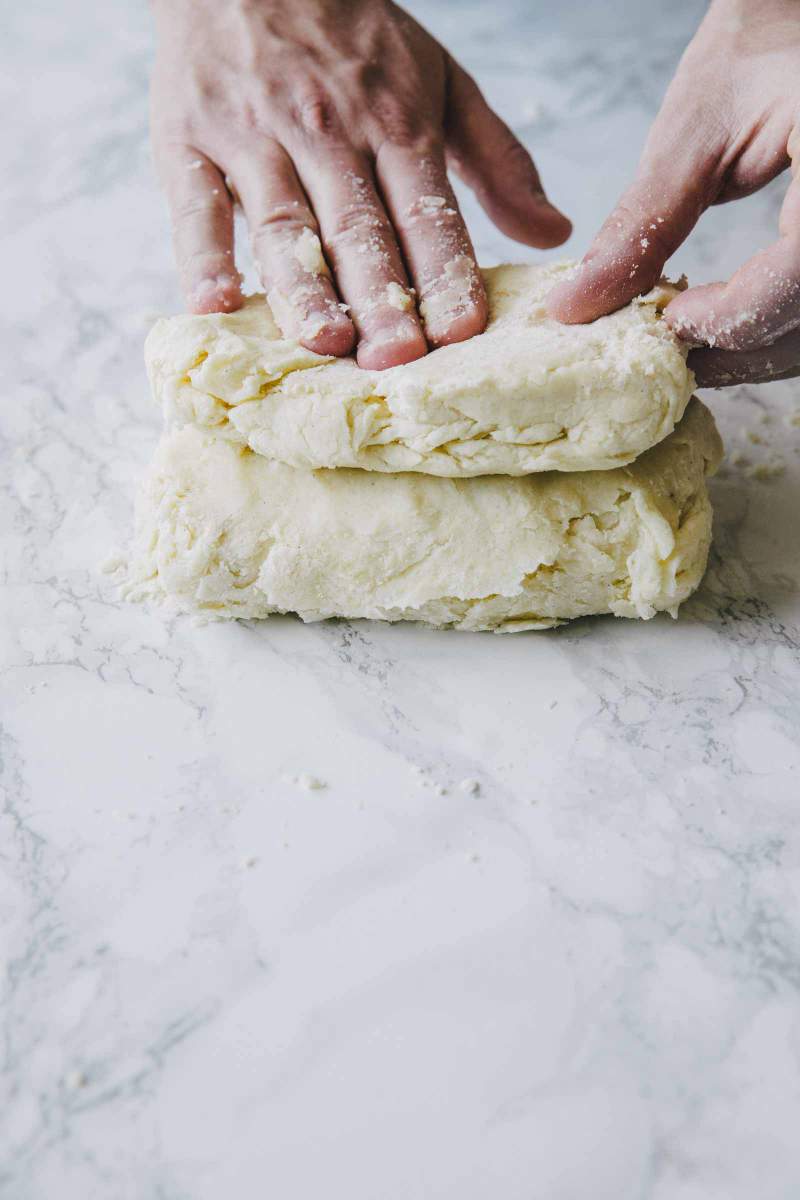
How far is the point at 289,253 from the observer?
169 cm

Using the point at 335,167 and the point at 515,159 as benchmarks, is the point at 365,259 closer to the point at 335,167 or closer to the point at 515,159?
the point at 335,167

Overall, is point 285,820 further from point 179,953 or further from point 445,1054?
point 445,1054

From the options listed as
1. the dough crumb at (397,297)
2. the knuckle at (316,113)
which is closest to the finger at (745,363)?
the dough crumb at (397,297)

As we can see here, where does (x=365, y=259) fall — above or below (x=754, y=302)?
above

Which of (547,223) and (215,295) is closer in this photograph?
(215,295)

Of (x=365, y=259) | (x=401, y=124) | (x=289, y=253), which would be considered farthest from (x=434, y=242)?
(x=401, y=124)

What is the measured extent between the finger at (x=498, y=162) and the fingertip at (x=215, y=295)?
0.65 metres

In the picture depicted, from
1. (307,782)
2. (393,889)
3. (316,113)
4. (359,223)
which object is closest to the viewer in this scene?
(393,889)

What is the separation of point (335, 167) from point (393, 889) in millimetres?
1145

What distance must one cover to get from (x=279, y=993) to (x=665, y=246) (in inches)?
44.3

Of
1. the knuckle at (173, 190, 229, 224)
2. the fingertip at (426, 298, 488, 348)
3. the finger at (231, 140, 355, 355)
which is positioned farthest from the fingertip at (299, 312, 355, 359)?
the knuckle at (173, 190, 229, 224)

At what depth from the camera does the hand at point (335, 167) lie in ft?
5.36

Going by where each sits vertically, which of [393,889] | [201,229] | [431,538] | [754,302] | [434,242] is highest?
[201,229]

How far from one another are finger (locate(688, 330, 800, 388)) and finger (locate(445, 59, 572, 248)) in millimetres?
605
